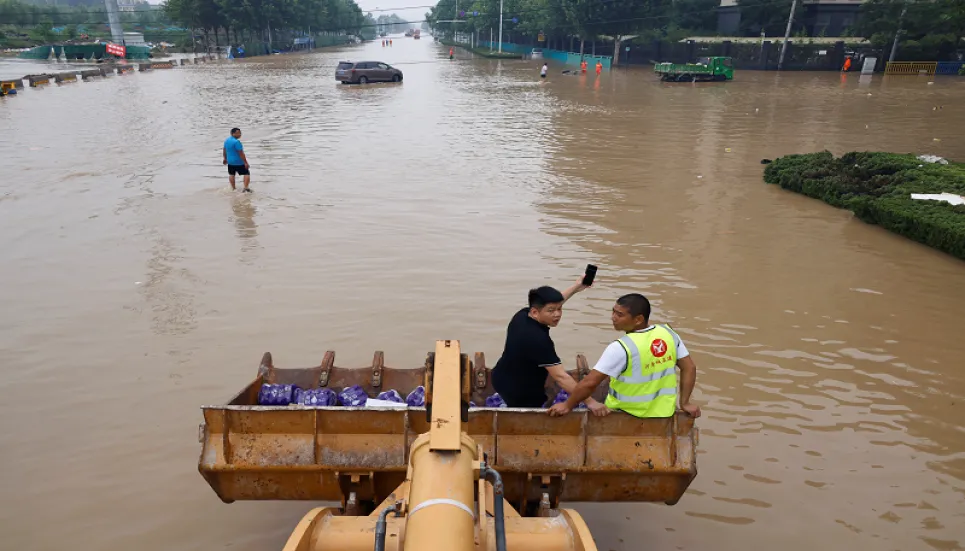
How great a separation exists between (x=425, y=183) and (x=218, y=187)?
4887mm

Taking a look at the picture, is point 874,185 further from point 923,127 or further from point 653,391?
point 923,127

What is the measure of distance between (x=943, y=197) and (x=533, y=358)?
11518mm

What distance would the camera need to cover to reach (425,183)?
15250 millimetres

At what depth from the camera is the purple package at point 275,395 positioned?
17.4 feet

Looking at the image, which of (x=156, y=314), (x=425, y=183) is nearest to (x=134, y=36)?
(x=425, y=183)

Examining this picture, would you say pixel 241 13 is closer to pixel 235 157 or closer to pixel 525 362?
pixel 235 157

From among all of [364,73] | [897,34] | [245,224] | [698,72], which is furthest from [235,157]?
[897,34]

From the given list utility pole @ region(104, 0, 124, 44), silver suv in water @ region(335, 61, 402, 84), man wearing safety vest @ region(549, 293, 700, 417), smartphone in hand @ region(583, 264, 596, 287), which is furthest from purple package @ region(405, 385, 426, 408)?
utility pole @ region(104, 0, 124, 44)

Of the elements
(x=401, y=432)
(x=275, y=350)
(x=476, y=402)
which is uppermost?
(x=401, y=432)

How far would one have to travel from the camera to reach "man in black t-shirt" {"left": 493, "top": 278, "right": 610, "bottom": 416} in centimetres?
432

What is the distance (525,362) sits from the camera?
179 inches

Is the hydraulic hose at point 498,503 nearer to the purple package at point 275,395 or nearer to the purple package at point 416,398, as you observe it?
the purple package at point 416,398

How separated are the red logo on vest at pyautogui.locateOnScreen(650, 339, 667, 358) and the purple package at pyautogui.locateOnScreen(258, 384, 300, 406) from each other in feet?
10.1

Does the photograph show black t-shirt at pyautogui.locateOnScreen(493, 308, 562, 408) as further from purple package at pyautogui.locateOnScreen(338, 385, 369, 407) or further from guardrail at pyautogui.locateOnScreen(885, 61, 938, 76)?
guardrail at pyautogui.locateOnScreen(885, 61, 938, 76)
